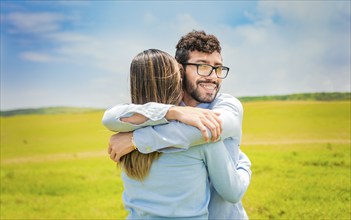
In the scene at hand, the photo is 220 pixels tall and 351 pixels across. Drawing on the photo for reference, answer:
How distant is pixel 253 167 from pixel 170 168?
8175mm

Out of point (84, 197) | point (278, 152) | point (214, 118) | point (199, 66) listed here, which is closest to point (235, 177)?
point (214, 118)

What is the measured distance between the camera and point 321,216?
21.5 feet

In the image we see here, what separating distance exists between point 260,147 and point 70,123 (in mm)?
9295

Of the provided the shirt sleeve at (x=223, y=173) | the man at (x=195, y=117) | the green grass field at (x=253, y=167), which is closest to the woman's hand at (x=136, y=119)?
the man at (x=195, y=117)

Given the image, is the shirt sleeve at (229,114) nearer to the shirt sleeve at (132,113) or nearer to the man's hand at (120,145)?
the shirt sleeve at (132,113)

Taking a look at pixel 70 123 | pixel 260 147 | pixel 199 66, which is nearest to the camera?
pixel 199 66

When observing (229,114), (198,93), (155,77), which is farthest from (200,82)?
(155,77)

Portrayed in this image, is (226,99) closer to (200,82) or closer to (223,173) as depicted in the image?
(200,82)

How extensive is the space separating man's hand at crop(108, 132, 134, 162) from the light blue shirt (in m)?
0.04

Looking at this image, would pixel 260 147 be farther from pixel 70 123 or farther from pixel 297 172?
pixel 70 123

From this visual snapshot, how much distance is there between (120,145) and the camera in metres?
2.01

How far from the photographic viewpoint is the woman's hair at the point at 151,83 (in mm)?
1884

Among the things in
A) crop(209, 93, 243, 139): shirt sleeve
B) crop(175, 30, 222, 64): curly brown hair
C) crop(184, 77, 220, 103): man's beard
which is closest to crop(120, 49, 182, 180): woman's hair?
crop(209, 93, 243, 139): shirt sleeve

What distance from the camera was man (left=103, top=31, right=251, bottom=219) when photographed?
1.82 metres
